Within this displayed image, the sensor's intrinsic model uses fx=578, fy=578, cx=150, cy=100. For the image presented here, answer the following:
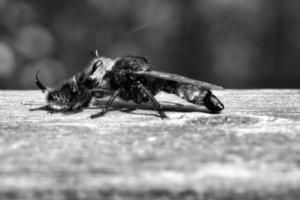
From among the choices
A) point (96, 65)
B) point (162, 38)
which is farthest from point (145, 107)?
point (162, 38)

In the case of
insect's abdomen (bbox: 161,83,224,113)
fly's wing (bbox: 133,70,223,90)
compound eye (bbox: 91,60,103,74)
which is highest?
compound eye (bbox: 91,60,103,74)

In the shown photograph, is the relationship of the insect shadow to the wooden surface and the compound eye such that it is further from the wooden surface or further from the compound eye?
the wooden surface

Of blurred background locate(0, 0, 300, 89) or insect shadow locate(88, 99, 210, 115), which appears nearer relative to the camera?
insect shadow locate(88, 99, 210, 115)

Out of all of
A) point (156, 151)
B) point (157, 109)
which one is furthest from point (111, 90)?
point (156, 151)

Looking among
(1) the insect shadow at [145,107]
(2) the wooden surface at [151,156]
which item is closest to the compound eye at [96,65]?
(1) the insect shadow at [145,107]

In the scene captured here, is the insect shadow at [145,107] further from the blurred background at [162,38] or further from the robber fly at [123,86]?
the blurred background at [162,38]

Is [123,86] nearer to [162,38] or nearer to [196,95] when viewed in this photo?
[196,95]

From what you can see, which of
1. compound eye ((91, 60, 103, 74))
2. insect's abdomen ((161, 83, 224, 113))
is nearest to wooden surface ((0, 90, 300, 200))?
insect's abdomen ((161, 83, 224, 113))
